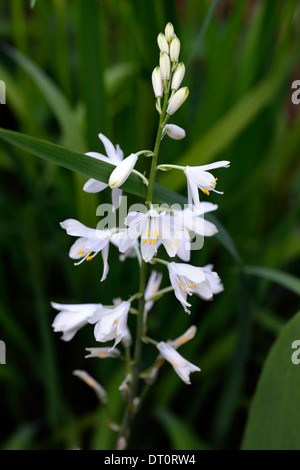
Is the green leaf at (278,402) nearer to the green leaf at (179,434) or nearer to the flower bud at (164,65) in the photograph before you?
the green leaf at (179,434)

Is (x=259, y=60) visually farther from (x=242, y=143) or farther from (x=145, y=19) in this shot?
(x=145, y=19)

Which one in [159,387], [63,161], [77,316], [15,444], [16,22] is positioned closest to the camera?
[63,161]

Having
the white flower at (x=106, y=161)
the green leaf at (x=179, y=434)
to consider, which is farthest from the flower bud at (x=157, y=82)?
the green leaf at (x=179, y=434)

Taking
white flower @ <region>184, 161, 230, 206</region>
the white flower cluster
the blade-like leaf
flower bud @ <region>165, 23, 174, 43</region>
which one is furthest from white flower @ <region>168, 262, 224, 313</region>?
the blade-like leaf

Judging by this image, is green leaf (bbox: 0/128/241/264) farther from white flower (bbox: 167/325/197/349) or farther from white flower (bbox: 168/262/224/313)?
white flower (bbox: 167/325/197/349)
